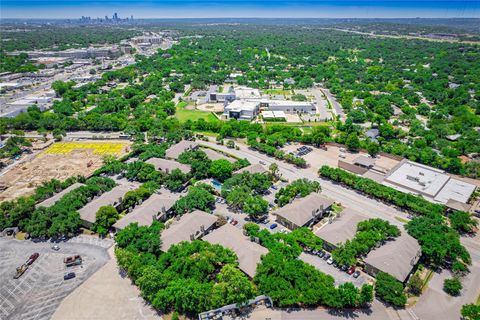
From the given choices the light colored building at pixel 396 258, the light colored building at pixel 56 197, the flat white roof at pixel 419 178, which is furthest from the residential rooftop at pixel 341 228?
the light colored building at pixel 56 197

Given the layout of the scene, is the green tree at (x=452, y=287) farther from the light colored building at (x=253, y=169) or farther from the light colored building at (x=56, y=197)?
the light colored building at (x=56, y=197)

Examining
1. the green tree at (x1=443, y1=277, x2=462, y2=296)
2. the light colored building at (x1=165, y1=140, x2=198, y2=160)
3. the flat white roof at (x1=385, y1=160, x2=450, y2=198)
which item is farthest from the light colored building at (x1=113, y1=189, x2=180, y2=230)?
the flat white roof at (x1=385, y1=160, x2=450, y2=198)

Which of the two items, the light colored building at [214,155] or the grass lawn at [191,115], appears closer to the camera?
the light colored building at [214,155]

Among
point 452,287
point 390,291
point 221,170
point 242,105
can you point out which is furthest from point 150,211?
point 242,105

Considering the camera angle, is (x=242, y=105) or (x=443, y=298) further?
(x=242, y=105)

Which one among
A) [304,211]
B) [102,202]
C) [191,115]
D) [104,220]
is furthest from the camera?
[191,115]

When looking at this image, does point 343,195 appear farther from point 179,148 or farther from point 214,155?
point 179,148

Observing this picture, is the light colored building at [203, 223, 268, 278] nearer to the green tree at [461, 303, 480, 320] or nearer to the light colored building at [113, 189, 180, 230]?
the light colored building at [113, 189, 180, 230]
